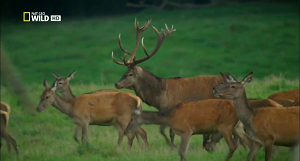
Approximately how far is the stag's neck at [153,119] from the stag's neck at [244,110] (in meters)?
1.45

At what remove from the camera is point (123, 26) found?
27.2 meters

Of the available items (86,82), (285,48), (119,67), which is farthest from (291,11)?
(86,82)

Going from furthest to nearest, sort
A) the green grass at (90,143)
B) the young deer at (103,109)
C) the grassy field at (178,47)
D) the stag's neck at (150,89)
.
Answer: the grassy field at (178,47)
the stag's neck at (150,89)
the young deer at (103,109)
the green grass at (90,143)

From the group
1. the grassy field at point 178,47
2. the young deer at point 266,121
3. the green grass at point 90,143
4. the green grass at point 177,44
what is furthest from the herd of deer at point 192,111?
the green grass at point 177,44

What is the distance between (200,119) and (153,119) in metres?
0.78

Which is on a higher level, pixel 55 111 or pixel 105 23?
pixel 105 23

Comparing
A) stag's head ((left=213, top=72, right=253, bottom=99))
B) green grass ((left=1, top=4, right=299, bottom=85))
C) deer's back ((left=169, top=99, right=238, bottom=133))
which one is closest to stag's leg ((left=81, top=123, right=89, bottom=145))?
deer's back ((left=169, top=99, right=238, bottom=133))

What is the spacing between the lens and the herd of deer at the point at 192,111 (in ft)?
25.4

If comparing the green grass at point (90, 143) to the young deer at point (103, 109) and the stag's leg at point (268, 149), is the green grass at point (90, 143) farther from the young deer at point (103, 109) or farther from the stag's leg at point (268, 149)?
the stag's leg at point (268, 149)

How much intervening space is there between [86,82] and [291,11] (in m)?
11.6

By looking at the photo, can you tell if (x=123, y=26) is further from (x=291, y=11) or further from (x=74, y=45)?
(x=291, y=11)

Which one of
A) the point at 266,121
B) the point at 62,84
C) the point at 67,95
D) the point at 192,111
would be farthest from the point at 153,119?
the point at 62,84

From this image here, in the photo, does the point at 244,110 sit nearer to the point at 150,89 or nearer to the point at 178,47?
the point at 150,89

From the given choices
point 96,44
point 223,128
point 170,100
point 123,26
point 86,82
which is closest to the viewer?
point 223,128
